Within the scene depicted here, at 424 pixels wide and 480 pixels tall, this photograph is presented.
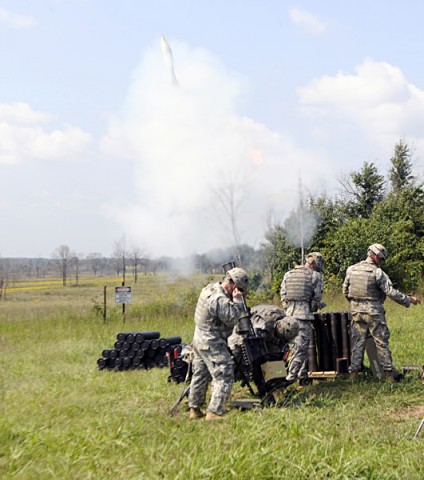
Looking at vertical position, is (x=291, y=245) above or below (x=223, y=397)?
above

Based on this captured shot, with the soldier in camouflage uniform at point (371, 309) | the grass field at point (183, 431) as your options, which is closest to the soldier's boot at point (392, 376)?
the soldier in camouflage uniform at point (371, 309)

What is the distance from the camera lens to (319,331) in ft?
32.9

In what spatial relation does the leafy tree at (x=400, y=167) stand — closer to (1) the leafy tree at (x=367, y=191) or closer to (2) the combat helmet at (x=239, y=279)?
(1) the leafy tree at (x=367, y=191)

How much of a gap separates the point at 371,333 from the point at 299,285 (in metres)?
1.29

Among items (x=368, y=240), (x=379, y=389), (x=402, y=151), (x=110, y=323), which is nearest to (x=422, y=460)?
(x=379, y=389)

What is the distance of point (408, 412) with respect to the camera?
7.87 m

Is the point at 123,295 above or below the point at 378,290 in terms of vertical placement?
below

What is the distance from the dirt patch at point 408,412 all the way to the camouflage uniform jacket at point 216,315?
218cm

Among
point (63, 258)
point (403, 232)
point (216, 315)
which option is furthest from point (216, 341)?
point (63, 258)

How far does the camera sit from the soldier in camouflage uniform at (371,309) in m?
9.55

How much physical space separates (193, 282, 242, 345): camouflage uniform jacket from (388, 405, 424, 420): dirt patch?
2178mm

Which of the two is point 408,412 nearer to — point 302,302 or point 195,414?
point 302,302

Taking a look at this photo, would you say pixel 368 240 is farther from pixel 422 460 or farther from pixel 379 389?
pixel 422 460

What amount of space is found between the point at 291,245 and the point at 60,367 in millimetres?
18573
